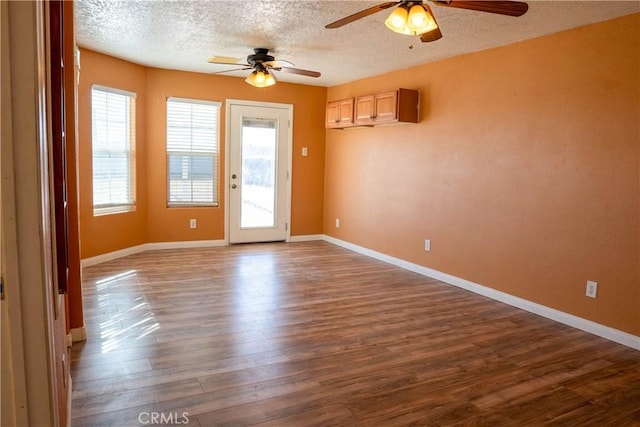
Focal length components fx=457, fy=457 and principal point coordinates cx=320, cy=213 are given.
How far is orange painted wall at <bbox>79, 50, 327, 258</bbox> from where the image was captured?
510 centimetres

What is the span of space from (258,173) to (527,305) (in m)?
4.10

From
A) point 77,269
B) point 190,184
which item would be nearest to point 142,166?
point 190,184

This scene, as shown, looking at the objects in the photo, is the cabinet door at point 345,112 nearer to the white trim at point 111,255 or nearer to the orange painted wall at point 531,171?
the orange painted wall at point 531,171

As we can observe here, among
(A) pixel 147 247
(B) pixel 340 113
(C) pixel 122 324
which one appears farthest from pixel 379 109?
(C) pixel 122 324

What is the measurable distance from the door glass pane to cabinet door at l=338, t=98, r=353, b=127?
1.08m

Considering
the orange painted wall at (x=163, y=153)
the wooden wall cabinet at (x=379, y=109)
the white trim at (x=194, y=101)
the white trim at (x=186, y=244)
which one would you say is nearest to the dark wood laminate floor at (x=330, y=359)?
the orange painted wall at (x=163, y=153)

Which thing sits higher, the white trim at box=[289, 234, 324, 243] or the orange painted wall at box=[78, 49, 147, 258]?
the orange painted wall at box=[78, 49, 147, 258]

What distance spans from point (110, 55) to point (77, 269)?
3.28 metres

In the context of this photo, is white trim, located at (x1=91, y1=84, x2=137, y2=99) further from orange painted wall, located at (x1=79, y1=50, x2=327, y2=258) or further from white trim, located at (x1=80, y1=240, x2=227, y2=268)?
white trim, located at (x1=80, y1=240, x2=227, y2=268)

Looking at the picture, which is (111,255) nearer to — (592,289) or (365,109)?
(365,109)

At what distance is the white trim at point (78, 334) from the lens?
3.00m

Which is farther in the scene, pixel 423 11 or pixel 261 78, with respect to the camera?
pixel 261 78

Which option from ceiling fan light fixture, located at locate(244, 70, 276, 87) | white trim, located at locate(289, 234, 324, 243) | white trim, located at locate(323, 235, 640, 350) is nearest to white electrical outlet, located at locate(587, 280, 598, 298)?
white trim, located at locate(323, 235, 640, 350)

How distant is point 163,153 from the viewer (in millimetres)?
6051
